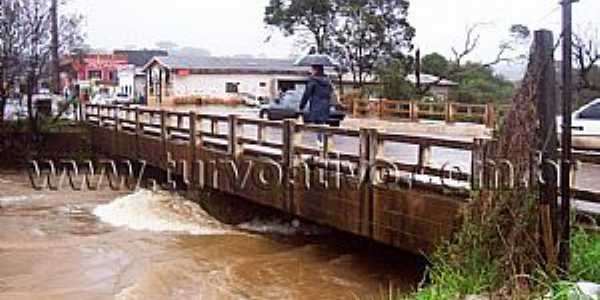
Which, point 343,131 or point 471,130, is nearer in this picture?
Result: point 343,131

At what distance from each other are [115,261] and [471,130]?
1391 cm

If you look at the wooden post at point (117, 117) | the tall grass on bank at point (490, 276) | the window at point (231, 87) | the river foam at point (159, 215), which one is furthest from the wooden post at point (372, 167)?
the window at point (231, 87)

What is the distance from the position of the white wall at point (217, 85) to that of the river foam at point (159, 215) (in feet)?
120

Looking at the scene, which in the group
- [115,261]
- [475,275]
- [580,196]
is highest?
[580,196]

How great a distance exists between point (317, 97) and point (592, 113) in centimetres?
506

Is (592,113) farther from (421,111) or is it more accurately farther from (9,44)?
(9,44)

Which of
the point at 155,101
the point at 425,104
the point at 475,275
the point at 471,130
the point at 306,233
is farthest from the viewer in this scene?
the point at 155,101

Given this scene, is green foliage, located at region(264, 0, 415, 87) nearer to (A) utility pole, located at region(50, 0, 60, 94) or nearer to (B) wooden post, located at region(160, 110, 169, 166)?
(A) utility pole, located at region(50, 0, 60, 94)

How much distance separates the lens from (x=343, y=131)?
974 cm

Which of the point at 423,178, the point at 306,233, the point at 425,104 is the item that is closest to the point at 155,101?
the point at 425,104

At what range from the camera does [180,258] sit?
11.1m

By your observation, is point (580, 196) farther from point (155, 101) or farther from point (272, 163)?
point (155, 101)

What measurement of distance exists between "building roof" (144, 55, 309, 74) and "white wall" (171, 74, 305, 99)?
1.78 feet

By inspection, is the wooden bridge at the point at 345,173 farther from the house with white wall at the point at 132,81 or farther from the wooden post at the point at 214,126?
the house with white wall at the point at 132,81
